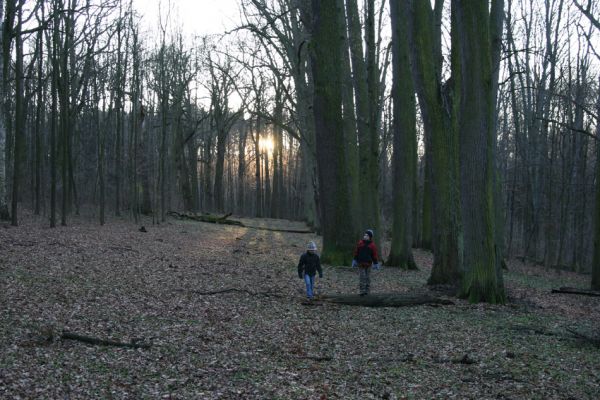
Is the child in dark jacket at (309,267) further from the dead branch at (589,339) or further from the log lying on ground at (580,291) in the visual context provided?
the log lying on ground at (580,291)

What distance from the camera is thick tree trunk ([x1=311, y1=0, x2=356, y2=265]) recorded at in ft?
50.8

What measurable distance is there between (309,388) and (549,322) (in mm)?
6545

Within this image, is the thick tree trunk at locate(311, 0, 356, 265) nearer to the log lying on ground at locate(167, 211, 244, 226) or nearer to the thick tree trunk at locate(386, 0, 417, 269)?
the thick tree trunk at locate(386, 0, 417, 269)

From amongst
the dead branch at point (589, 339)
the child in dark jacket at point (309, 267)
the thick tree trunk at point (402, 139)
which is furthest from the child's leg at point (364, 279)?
the thick tree trunk at point (402, 139)

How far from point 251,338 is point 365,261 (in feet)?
13.6

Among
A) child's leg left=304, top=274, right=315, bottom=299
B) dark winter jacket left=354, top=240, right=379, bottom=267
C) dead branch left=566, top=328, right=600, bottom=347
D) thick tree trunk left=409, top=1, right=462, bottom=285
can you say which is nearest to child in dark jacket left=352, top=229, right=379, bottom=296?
dark winter jacket left=354, top=240, right=379, bottom=267

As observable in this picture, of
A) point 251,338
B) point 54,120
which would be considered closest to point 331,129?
point 251,338

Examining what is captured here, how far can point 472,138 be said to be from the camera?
11.4 meters

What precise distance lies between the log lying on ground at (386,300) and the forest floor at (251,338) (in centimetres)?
28

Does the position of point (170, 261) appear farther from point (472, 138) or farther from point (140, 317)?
point (472, 138)

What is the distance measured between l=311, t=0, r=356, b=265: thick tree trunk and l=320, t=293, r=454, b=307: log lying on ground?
450cm

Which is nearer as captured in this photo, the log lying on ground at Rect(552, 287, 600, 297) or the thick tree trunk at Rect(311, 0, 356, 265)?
the log lying on ground at Rect(552, 287, 600, 297)

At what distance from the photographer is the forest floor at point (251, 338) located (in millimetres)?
6207

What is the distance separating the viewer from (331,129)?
51.3ft
